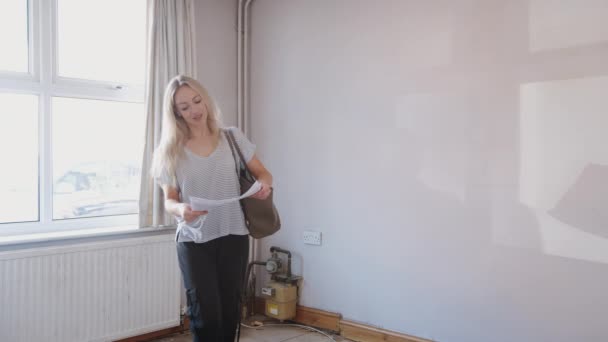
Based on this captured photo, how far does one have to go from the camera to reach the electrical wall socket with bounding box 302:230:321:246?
3193 millimetres

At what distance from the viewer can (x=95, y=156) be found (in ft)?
9.70

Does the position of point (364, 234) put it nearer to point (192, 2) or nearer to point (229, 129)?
point (229, 129)

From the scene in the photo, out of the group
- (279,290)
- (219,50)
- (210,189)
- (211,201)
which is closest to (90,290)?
(279,290)

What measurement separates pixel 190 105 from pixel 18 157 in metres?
1.40

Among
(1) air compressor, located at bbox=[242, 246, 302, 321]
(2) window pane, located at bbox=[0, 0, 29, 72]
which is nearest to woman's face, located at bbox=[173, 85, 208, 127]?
(2) window pane, located at bbox=[0, 0, 29, 72]

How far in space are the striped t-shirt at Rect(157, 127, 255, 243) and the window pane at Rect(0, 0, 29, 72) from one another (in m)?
1.41

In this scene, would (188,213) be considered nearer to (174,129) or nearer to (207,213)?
(207,213)

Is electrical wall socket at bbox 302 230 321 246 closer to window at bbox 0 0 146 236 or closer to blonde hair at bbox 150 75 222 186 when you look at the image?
window at bbox 0 0 146 236

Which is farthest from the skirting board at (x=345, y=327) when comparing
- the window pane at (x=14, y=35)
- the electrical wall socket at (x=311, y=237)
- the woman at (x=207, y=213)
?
the window pane at (x=14, y=35)

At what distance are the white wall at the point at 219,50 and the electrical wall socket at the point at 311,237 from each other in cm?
101

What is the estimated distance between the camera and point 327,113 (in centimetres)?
313

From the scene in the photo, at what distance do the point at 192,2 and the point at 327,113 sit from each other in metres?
1.14

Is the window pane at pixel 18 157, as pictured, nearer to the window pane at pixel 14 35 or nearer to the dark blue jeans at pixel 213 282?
the window pane at pixel 14 35

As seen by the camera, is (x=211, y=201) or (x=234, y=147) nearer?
(x=211, y=201)
